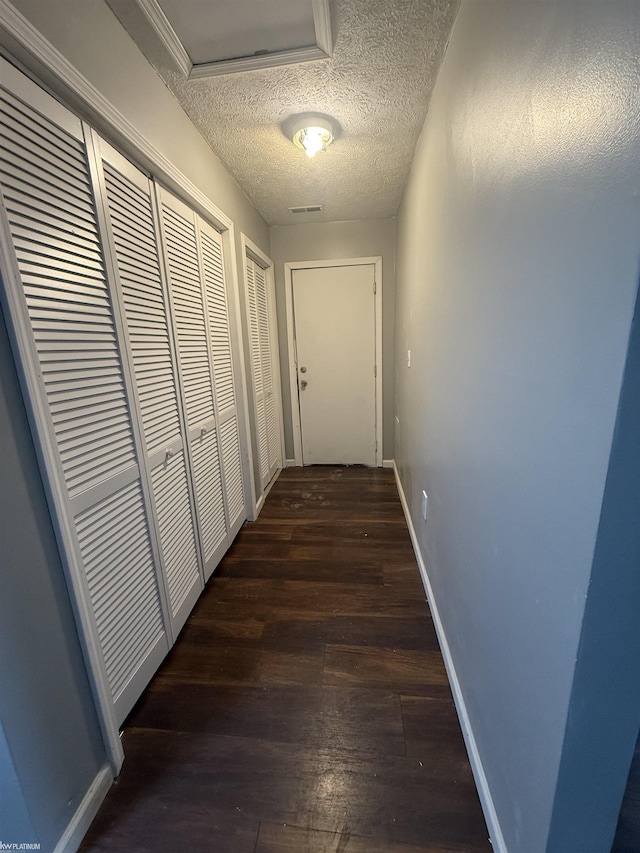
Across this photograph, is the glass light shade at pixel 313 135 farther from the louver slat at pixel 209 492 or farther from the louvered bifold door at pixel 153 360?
the louver slat at pixel 209 492

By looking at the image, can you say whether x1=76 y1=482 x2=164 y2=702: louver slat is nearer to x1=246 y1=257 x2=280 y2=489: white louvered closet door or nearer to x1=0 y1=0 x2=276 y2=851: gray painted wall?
x1=0 y1=0 x2=276 y2=851: gray painted wall

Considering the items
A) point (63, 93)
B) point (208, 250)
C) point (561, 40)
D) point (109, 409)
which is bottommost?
point (109, 409)

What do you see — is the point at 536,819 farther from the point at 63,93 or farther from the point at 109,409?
the point at 63,93

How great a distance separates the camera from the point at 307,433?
348 cm

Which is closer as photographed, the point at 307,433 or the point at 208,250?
the point at 208,250

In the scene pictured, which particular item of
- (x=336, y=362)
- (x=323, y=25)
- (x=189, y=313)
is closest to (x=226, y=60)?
(x=323, y=25)

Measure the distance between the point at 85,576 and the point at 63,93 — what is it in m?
1.37

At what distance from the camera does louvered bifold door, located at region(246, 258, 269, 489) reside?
254 cm

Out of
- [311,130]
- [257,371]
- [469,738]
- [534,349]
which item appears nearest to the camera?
[534,349]

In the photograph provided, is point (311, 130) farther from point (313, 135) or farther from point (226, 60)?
point (226, 60)

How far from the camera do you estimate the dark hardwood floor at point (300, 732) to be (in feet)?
2.91

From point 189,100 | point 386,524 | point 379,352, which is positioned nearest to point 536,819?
point 386,524

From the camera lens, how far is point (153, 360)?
1331mm

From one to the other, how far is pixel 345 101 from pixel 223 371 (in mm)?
1462
